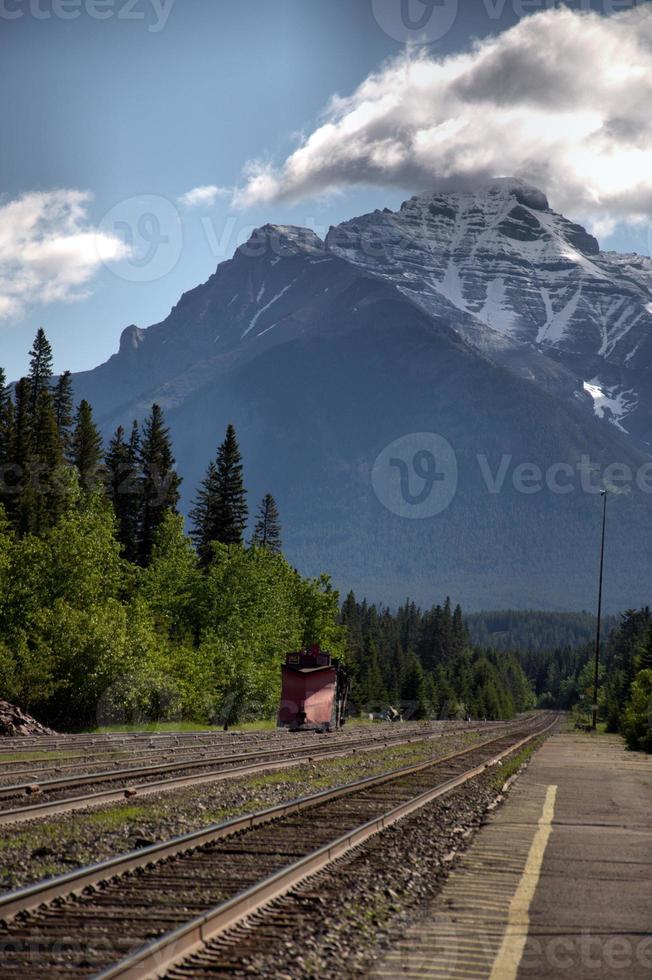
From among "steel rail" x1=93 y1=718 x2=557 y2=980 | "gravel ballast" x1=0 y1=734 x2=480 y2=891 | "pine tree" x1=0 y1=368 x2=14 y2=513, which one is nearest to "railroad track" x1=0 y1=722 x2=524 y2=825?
"gravel ballast" x1=0 y1=734 x2=480 y2=891

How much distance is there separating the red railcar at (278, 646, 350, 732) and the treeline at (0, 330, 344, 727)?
543 cm

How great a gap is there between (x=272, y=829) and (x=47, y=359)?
8161cm

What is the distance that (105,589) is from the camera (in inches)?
2368

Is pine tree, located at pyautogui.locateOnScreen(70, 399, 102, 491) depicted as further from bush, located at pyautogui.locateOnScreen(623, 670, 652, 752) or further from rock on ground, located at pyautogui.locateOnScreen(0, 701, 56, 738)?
rock on ground, located at pyautogui.locateOnScreen(0, 701, 56, 738)

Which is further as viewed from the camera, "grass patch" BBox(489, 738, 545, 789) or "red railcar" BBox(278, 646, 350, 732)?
"red railcar" BBox(278, 646, 350, 732)

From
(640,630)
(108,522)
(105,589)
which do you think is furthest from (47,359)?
(640,630)

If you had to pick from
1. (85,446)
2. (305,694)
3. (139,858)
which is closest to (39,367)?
(85,446)

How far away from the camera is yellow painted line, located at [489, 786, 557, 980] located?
9.20m

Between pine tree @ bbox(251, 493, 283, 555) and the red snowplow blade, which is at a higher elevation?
pine tree @ bbox(251, 493, 283, 555)

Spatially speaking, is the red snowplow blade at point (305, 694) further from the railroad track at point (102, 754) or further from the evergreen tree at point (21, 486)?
the evergreen tree at point (21, 486)

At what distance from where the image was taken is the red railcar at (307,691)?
55000 millimetres

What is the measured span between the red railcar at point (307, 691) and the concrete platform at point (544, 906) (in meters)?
33.1

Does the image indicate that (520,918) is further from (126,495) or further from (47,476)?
(126,495)

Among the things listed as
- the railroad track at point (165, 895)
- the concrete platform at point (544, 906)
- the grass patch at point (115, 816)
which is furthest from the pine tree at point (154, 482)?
the railroad track at point (165, 895)
